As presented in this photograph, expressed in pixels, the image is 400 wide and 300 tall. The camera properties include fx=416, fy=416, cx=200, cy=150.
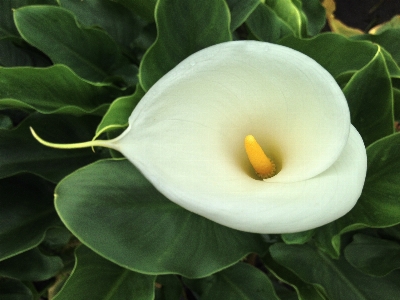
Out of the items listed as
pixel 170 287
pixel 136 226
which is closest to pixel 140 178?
pixel 136 226

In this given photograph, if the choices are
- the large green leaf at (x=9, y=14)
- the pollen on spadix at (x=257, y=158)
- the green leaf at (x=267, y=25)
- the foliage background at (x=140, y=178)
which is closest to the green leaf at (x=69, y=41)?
the foliage background at (x=140, y=178)

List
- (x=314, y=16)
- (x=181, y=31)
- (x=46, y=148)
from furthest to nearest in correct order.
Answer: (x=314, y=16), (x=46, y=148), (x=181, y=31)

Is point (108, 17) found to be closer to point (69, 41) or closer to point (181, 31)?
point (69, 41)

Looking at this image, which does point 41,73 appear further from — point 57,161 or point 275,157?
point 275,157

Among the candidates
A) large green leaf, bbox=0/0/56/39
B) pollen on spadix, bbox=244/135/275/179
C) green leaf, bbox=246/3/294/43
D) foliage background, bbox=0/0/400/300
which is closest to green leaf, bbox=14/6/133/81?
foliage background, bbox=0/0/400/300

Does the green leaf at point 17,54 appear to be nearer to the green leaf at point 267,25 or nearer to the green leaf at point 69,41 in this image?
the green leaf at point 69,41

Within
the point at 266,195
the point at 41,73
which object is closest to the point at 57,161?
the point at 41,73
